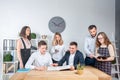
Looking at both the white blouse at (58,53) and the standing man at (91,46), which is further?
the white blouse at (58,53)

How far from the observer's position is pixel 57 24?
5.44 m

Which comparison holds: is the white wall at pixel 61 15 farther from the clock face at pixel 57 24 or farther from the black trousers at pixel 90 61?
the black trousers at pixel 90 61

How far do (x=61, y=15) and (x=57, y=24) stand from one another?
27 cm

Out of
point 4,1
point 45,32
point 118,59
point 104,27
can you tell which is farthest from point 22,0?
point 118,59

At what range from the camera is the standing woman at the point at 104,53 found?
311 cm

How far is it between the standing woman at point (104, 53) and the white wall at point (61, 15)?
2.22 metres

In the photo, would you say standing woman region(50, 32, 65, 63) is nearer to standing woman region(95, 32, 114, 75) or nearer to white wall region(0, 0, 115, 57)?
white wall region(0, 0, 115, 57)

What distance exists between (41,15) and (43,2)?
1.19ft

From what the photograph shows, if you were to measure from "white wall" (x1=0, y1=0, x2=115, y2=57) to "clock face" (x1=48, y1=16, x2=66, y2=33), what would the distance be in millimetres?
89

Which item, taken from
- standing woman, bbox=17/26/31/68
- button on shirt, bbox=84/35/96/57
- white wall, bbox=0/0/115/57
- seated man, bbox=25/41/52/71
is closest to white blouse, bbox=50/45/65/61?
standing woman, bbox=17/26/31/68

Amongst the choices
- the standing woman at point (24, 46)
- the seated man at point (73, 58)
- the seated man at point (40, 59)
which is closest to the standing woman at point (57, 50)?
the standing woman at point (24, 46)

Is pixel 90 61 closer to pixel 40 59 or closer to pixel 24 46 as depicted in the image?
pixel 40 59

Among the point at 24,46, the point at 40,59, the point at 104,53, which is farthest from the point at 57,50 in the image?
the point at 104,53

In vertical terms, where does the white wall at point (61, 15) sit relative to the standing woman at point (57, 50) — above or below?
above
